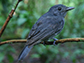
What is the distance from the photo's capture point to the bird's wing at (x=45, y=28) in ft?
5.66

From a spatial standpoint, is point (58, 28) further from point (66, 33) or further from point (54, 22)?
point (66, 33)

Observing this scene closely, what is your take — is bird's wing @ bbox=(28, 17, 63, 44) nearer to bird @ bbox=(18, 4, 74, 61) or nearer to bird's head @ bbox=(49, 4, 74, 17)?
bird @ bbox=(18, 4, 74, 61)

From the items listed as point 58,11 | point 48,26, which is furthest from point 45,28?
point 58,11

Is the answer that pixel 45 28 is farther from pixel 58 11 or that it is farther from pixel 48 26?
pixel 58 11

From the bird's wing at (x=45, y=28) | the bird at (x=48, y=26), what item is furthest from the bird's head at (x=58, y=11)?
the bird's wing at (x=45, y=28)

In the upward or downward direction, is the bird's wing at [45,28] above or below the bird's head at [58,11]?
below

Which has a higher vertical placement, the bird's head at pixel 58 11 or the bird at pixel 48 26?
the bird's head at pixel 58 11

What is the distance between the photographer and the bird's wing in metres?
1.72

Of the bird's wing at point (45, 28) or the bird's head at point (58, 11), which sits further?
the bird's head at point (58, 11)

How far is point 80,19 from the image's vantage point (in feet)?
12.1

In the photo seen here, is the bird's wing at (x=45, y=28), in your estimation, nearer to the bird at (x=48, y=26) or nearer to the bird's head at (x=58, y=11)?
the bird at (x=48, y=26)

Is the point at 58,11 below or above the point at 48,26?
above

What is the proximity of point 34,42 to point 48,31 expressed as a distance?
422mm

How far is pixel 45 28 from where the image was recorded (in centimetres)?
189
